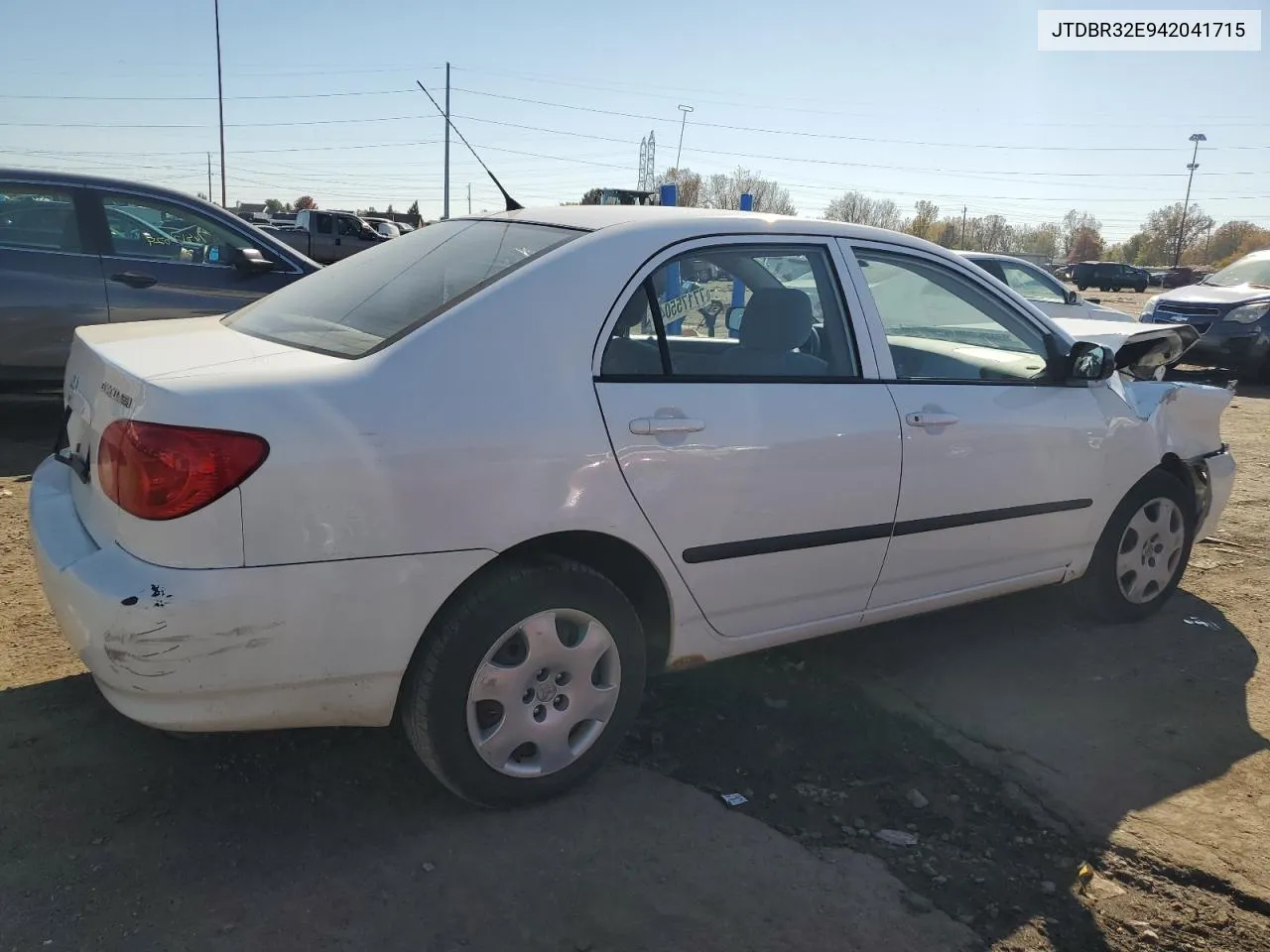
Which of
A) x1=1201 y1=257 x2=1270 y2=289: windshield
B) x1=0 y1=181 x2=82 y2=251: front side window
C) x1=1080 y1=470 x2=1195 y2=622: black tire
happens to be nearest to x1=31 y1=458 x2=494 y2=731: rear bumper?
x1=1080 y1=470 x2=1195 y2=622: black tire

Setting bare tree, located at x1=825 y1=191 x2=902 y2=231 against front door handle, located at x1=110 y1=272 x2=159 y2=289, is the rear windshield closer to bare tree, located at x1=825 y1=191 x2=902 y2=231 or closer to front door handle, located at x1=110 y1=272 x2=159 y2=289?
front door handle, located at x1=110 y1=272 x2=159 y2=289

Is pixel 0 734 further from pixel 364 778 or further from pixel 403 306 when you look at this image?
pixel 403 306

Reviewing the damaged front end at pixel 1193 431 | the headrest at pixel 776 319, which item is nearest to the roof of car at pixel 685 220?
→ the headrest at pixel 776 319

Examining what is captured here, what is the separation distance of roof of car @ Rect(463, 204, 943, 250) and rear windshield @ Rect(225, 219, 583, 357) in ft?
0.30

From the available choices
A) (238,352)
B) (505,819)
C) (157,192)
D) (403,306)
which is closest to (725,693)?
(505,819)

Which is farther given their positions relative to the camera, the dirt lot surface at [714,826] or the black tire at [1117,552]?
the black tire at [1117,552]

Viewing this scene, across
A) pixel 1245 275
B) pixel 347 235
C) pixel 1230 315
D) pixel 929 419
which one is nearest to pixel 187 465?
pixel 929 419

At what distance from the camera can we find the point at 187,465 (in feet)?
7.10

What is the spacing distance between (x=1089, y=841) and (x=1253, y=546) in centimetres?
351

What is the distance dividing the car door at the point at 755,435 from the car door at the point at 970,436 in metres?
0.13

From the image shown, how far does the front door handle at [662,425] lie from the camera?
2645 mm

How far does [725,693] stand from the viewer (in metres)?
3.49

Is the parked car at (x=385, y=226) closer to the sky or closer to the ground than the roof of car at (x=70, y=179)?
closer to the sky

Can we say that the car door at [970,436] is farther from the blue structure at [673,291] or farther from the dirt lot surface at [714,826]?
the blue structure at [673,291]
